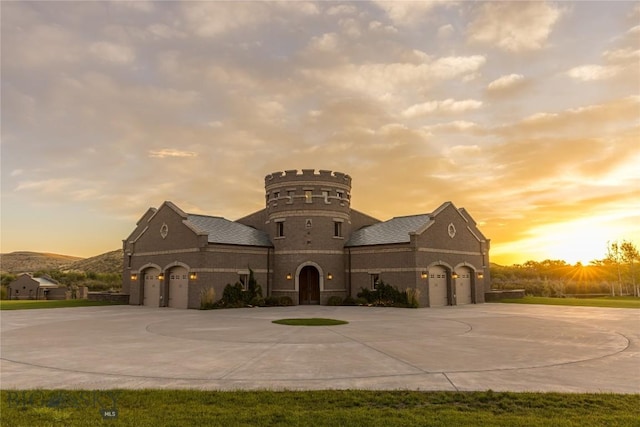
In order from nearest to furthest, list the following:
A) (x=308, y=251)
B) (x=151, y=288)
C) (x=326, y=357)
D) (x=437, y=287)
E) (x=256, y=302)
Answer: (x=326, y=357) < (x=256, y=302) < (x=437, y=287) < (x=151, y=288) < (x=308, y=251)

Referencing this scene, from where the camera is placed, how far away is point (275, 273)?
126 feet

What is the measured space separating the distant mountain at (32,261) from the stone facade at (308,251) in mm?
124032

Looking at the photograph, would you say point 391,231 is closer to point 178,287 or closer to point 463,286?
point 463,286

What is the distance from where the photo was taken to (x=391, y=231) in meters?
38.2

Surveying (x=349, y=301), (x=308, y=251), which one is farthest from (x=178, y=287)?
(x=349, y=301)

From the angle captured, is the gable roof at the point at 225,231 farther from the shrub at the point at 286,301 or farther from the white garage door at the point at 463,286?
the white garage door at the point at 463,286

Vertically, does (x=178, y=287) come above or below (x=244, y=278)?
below

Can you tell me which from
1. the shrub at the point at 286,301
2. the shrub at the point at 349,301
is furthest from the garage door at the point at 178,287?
the shrub at the point at 349,301

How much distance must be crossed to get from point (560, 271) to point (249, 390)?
336 ft

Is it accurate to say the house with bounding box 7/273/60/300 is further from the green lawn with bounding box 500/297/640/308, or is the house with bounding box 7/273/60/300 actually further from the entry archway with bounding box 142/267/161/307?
the green lawn with bounding box 500/297/640/308

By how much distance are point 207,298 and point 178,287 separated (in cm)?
375

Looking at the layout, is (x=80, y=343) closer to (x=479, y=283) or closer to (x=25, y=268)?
(x=479, y=283)

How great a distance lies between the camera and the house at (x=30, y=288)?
66188 mm

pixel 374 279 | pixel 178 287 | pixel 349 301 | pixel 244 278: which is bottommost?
pixel 349 301
